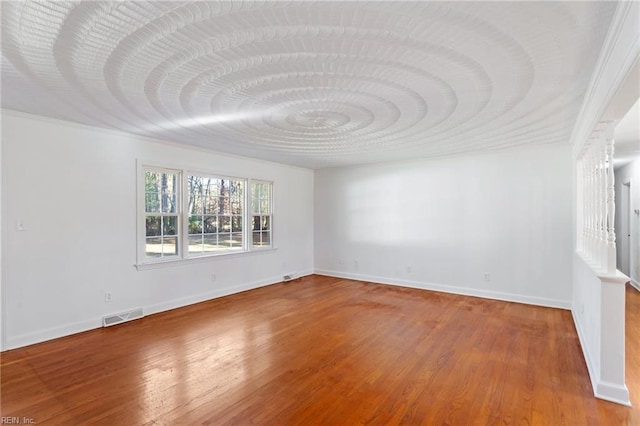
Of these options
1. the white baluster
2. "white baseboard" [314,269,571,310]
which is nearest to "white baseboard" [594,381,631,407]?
the white baluster

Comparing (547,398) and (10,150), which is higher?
(10,150)

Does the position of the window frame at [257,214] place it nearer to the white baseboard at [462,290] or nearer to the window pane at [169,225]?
the window pane at [169,225]

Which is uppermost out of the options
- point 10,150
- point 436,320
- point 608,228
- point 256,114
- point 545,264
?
point 256,114

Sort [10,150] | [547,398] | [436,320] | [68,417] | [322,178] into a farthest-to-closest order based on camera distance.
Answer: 1. [322,178]
2. [436,320]
3. [10,150]
4. [547,398]
5. [68,417]

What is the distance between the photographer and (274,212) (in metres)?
6.58

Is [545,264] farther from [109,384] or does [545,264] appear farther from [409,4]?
[109,384]

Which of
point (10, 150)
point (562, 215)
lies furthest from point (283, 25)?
point (562, 215)

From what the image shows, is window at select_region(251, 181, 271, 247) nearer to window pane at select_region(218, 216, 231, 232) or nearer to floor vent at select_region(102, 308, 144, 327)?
window pane at select_region(218, 216, 231, 232)

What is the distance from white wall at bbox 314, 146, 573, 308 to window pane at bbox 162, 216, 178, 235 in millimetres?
3394

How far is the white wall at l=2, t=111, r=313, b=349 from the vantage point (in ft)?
11.0

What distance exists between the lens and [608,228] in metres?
2.79

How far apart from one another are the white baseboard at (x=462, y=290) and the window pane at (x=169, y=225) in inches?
141

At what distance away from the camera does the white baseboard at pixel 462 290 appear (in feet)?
15.6

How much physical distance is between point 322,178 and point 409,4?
580 centimetres
